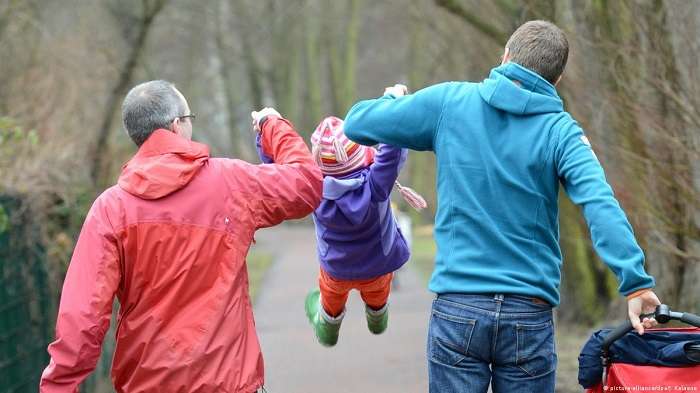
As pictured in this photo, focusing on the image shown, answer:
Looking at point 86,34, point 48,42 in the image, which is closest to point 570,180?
point 48,42

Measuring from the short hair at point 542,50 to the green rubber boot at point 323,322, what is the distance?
3.06m

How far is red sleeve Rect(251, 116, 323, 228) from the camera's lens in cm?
446

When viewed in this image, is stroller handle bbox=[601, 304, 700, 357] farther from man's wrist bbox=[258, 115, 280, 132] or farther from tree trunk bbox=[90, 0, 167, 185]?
tree trunk bbox=[90, 0, 167, 185]

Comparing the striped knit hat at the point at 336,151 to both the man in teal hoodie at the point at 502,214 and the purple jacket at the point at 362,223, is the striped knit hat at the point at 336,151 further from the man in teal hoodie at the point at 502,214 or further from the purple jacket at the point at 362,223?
the man in teal hoodie at the point at 502,214

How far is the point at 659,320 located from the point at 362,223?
2.47 meters

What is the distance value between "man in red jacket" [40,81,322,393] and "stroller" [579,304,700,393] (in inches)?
48.9

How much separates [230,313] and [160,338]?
269 mm

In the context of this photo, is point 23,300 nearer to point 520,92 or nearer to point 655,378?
point 520,92

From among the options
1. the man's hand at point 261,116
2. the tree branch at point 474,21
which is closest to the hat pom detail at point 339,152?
the man's hand at point 261,116

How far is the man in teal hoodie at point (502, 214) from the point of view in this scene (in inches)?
163

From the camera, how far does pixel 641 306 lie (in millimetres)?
3812

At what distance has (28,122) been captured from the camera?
1095 centimetres

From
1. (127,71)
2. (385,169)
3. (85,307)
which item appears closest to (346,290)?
(385,169)

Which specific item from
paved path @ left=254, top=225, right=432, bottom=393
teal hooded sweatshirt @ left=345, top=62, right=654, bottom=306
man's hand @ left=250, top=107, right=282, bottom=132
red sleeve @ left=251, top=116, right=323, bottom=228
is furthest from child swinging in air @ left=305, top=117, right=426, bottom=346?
paved path @ left=254, top=225, right=432, bottom=393
